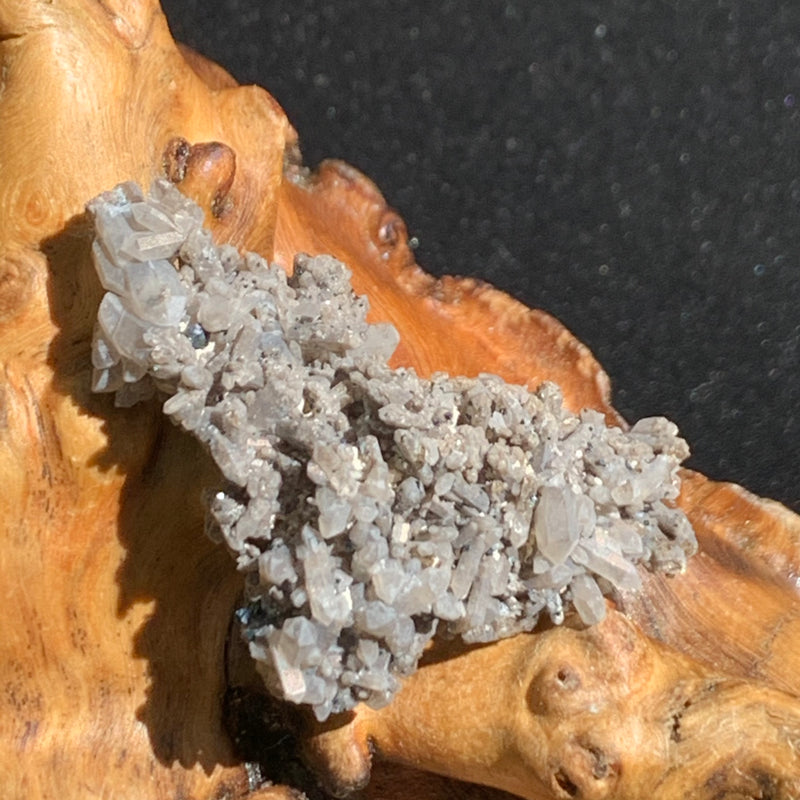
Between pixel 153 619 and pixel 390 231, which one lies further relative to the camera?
pixel 390 231

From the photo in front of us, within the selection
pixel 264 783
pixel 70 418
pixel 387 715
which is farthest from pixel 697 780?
pixel 70 418

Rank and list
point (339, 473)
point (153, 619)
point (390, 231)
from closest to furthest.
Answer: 1. point (339, 473)
2. point (153, 619)
3. point (390, 231)

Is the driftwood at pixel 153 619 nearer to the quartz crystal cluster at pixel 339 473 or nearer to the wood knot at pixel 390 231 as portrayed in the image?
the quartz crystal cluster at pixel 339 473

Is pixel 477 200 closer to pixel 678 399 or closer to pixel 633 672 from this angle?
pixel 678 399

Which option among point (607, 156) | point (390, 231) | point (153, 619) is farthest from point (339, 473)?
point (607, 156)

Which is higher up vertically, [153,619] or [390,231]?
[390,231]

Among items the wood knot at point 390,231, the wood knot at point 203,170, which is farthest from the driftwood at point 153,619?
the wood knot at point 390,231

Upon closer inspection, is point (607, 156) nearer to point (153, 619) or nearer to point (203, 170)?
point (203, 170)
